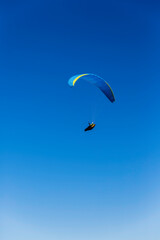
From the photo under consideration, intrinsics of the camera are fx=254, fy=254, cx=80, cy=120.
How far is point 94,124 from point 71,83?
5342mm

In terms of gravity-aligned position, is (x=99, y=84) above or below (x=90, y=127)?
above

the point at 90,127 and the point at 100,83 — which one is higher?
the point at 100,83

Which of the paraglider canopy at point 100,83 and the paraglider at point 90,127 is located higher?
the paraglider canopy at point 100,83

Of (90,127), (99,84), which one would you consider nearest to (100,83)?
(99,84)

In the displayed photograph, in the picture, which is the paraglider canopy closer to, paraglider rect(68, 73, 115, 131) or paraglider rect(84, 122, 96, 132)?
paraglider rect(68, 73, 115, 131)

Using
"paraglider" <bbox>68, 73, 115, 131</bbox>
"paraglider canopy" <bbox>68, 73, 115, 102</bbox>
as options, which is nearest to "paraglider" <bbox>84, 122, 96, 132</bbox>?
"paraglider" <bbox>68, 73, 115, 131</bbox>

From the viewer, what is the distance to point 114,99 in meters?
26.2

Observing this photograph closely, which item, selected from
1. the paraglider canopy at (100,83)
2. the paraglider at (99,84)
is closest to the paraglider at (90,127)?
the paraglider at (99,84)

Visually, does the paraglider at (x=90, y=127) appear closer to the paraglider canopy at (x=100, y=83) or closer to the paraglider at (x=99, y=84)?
the paraglider at (x=99, y=84)

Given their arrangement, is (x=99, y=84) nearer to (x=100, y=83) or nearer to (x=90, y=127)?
(x=100, y=83)

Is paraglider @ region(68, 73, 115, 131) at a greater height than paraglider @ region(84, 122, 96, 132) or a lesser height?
greater

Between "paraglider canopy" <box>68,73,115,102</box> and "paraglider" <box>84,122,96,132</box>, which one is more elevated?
"paraglider canopy" <box>68,73,115,102</box>

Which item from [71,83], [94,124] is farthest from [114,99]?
[71,83]

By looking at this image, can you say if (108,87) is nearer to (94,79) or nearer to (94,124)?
(94,79)
